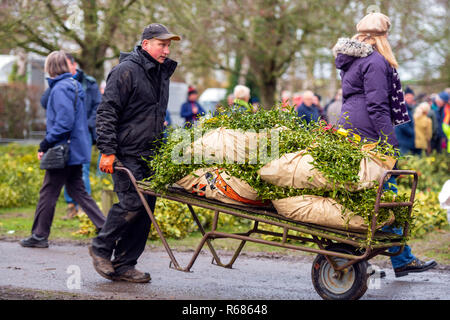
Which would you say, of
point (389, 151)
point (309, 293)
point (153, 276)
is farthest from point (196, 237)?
point (389, 151)

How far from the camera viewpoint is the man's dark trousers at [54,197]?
24.8 ft

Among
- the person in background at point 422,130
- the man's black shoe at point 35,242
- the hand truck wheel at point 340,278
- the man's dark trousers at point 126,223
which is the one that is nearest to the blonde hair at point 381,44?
the hand truck wheel at point 340,278

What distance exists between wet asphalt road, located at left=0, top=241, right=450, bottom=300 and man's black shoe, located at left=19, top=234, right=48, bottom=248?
288 millimetres

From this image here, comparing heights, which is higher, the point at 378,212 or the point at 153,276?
the point at 378,212

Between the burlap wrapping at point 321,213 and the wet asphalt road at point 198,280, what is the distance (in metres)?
0.88

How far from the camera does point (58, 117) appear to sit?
7.49 metres

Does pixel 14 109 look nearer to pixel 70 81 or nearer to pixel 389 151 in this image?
pixel 70 81

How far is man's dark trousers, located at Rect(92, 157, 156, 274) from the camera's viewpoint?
569cm

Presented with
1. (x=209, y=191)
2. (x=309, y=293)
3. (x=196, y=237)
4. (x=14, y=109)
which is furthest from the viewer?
(x=14, y=109)

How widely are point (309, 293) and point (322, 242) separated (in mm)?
598

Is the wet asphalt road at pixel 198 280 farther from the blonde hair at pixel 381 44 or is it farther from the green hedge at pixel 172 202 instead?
the blonde hair at pixel 381 44

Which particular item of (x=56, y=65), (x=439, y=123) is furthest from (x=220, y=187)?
(x=439, y=123)

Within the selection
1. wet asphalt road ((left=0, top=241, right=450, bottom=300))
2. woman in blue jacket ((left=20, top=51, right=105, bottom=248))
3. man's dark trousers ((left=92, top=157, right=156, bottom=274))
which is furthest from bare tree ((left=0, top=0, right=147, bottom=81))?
man's dark trousers ((left=92, top=157, right=156, bottom=274))
